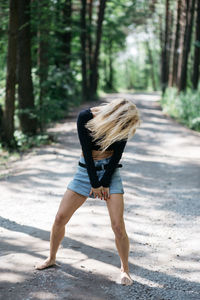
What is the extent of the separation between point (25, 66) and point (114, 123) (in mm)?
10430

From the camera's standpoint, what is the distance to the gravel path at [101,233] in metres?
4.10

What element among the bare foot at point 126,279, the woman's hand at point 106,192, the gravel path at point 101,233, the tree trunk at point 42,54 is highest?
the tree trunk at point 42,54

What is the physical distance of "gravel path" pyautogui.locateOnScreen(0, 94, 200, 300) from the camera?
13.4ft

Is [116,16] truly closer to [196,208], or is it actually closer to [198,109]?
[198,109]

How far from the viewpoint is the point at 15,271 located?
4.34 m

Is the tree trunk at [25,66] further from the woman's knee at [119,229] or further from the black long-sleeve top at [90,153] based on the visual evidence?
the woman's knee at [119,229]

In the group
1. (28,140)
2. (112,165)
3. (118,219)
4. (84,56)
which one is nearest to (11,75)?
(28,140)

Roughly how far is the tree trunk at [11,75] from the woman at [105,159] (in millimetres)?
9233

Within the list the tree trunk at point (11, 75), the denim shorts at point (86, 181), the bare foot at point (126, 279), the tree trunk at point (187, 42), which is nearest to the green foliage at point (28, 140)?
the tree trunk at point (11, 75)

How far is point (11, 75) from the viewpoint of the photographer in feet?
41.8

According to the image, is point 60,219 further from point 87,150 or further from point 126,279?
point 126,279

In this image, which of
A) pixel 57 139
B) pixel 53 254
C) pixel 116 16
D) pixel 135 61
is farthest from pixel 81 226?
pixel 135 61

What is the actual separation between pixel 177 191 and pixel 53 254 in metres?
4.78

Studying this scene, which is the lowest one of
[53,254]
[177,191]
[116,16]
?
[177,191]
